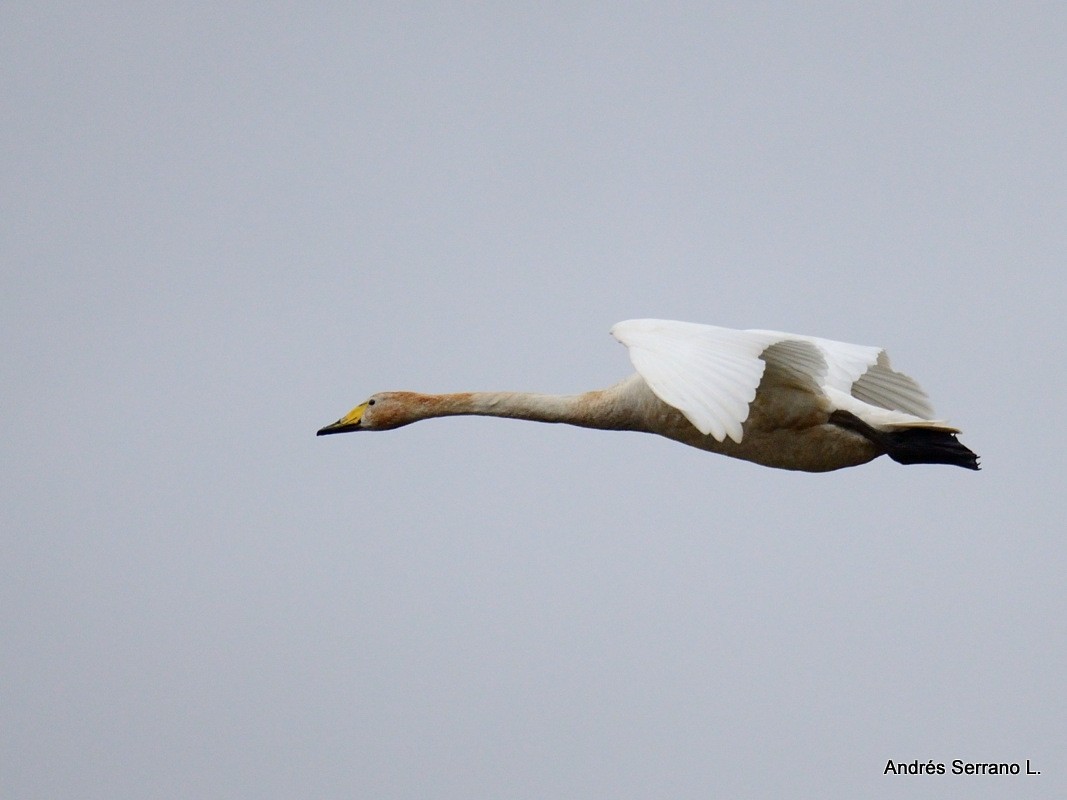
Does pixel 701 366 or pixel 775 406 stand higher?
pixel 701 366

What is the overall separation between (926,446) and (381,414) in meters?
4.24

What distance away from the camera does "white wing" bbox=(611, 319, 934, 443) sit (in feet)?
29.1

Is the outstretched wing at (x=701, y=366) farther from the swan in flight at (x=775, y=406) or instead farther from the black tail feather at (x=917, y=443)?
the black tail feather at (x=917, y=443)

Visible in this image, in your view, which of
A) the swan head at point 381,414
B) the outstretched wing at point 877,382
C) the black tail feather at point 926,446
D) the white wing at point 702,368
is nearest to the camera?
the white wing at point 702,368

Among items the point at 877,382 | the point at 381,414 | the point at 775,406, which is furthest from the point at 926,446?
the point at 381,414

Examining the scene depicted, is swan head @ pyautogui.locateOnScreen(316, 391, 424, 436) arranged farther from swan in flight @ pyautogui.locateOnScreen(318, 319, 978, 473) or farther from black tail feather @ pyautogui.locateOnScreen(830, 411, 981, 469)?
black tail feather @ pyautogui.locateOnScreen(830, 411, 981, 469)

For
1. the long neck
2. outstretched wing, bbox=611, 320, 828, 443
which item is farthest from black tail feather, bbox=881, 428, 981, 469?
the long neck

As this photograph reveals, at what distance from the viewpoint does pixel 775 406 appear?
11312mm

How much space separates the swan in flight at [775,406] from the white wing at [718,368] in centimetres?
1

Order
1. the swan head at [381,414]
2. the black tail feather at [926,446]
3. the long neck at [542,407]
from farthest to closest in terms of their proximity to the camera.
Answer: the swan head at [381,414] < the long neck at [542,407] < the black tail feather at [926,446]

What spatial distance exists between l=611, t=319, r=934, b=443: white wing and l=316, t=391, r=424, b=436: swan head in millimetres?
3107

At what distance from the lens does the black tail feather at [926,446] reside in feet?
37.1

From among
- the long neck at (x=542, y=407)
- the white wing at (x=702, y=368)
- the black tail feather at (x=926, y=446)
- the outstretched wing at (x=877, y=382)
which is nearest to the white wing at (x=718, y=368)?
the white wing at (x=702, y=368)

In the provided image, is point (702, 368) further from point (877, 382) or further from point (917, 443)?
point (877, 382)
